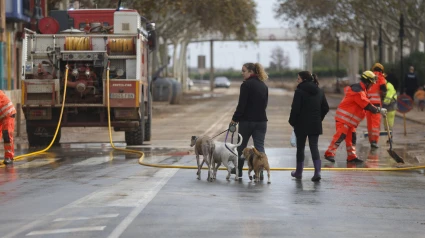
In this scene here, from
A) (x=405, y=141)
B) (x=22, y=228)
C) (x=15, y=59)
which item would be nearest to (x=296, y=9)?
(x=15, y=59)

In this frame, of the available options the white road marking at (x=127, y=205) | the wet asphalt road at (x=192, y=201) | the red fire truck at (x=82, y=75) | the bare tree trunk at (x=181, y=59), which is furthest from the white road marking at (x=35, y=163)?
the bare tree trunk at (x=181, y=59)

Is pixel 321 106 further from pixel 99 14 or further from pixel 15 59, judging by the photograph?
pixel 15 59

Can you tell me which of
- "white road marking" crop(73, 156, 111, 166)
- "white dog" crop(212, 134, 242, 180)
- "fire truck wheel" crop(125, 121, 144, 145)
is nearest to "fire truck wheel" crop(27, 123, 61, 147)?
"fire truck wheel" crop(125, 121, 144, 145)

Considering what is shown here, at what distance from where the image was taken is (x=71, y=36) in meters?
22.0

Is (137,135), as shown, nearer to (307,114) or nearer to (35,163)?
(35,163)

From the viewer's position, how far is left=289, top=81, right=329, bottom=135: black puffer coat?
587 inches

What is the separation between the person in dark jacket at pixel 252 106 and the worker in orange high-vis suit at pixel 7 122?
15.4ft

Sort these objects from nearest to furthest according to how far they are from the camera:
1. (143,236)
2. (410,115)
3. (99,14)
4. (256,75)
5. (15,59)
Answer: (143,236)
(256,75)
(99,14)
(410,115)
(15,59)

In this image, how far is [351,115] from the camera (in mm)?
18453

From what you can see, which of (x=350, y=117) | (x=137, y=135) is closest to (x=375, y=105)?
(x=350, y=117)

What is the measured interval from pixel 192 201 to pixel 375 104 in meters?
10.2

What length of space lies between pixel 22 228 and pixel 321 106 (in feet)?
20.9

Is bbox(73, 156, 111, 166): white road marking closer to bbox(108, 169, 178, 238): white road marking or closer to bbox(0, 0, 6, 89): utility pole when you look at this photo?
bbox(108, 169, 178, 238): white road marking

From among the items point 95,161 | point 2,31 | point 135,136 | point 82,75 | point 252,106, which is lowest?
point 95,161
